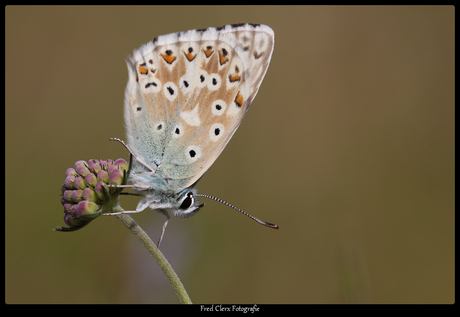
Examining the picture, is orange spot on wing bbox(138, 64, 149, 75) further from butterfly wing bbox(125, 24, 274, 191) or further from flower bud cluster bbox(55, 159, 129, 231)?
flower bud cluster bbox(55, 159, 129, 231)

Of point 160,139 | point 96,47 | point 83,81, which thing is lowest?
point 160,139

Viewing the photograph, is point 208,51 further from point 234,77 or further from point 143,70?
point 143,70

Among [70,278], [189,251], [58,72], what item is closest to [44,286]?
[70,278]

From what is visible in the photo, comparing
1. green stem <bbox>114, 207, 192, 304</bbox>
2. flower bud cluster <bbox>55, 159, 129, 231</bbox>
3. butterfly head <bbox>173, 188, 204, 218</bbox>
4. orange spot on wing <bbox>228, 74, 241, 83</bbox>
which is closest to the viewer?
green stem <bbox>114, 207, 192, 304</bbox>

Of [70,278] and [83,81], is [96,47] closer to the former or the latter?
[83,81]

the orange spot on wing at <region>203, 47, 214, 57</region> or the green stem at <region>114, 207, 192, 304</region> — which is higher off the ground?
the orange spot on wing at <region>203, 47, 214, 57</region>

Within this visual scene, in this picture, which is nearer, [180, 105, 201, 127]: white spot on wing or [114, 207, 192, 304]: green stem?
[114, 207, 192, 304]: green stem

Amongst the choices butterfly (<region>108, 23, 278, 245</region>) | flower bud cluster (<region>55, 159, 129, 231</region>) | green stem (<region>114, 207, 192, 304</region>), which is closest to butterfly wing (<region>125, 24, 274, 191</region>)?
butterfly (<region>108, 23, 278, 245</region>)

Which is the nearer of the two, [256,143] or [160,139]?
[160,139]

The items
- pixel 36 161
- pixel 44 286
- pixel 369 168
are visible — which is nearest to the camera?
pixel 44 286

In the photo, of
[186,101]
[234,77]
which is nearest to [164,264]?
[186,101]
